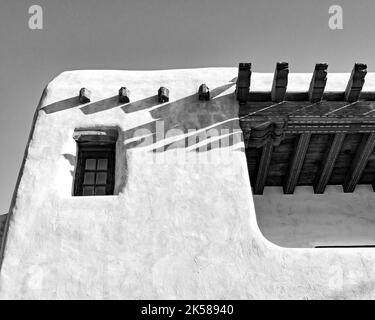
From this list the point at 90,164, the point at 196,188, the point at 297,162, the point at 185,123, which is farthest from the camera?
the point at 297,162

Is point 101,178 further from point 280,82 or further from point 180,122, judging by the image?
point 280,82

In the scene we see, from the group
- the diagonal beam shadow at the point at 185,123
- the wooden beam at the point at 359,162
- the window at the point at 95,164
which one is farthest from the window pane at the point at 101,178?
the wooden beam at the point at 359,162

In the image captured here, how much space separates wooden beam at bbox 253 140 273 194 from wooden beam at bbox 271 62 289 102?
2.72 ft

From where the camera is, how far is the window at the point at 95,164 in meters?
8.09

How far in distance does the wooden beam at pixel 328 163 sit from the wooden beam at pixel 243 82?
5.92 ft

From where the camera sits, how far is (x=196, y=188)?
24.5 feet

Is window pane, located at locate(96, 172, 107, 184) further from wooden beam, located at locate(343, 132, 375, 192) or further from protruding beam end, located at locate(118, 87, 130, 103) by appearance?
wooden beam, located at locate(343, 132, 375, 192)

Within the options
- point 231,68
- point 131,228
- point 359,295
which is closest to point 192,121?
point 231,68

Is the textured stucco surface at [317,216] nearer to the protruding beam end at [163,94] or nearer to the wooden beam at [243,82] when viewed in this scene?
the wooden beam at [243,82]

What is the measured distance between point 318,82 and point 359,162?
6.26 ft

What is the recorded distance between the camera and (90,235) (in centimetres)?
691

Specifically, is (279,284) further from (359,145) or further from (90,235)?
(359,145)

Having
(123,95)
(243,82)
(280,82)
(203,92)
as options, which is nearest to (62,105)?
(123,95)

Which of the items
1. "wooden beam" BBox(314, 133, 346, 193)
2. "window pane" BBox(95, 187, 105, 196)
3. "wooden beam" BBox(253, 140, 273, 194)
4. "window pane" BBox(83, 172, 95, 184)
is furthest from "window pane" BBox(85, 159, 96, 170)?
"wooden beam" BBox(314, 133, 346, 193)
